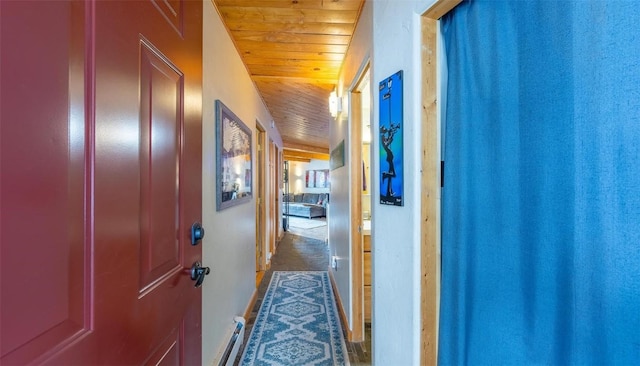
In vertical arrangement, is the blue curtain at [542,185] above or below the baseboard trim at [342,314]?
above

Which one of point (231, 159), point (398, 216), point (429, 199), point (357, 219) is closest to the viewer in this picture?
point (429, 199)

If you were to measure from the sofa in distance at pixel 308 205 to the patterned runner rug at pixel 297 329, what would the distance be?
5.58m

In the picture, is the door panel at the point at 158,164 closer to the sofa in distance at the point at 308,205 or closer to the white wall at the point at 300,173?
the sofa in distance at the point at 308,205

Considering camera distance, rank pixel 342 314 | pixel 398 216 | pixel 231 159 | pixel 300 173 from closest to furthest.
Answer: pixel 398 216 → pixel 231 159 → pixel 342 314 → pixel 300 173

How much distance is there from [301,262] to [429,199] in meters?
3.32

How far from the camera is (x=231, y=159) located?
6.18 ft

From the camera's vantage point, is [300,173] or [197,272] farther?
[300,173]

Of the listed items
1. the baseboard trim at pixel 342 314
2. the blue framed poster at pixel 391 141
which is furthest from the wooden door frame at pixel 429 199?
the baseboard trim at pixel 342 314

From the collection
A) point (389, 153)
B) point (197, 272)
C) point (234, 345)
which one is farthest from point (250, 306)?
point (389, 153)

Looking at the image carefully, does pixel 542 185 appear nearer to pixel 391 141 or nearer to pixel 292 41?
pixel 391 141

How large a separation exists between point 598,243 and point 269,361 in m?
1.89

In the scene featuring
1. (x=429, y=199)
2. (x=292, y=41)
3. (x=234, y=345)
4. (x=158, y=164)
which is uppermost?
(x=292, y=41)

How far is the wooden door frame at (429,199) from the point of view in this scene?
39.9 inches

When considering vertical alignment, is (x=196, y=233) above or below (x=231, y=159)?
below
